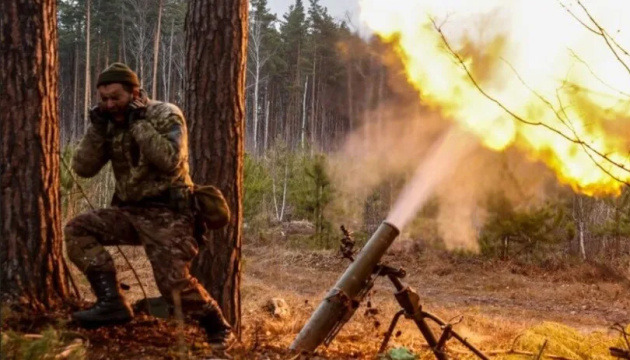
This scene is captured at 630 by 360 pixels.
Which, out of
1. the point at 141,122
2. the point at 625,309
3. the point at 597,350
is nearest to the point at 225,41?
the point at 141,122

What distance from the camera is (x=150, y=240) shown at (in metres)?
4.50

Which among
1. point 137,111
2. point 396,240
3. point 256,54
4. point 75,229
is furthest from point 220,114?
point 256,54

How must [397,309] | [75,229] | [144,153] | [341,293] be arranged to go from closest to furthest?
1. [144,153]
2. [75,229]
3. [341,293]
4. [397,309]

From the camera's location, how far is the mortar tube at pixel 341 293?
5.27m

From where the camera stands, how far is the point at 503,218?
18766 millimetres

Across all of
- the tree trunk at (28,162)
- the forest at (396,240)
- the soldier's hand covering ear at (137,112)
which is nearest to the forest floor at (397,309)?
the forest at (396,240)

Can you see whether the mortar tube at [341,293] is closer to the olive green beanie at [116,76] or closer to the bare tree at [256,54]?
the olive green beanie at [116,76]

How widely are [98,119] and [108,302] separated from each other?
132 cm

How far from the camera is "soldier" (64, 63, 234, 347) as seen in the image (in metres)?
4.39

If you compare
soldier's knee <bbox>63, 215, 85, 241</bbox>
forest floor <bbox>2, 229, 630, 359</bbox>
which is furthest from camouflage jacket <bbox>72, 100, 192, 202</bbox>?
forest floor <bbox>2, 229, 630, 359</bbox>

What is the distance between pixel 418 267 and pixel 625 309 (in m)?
6.15

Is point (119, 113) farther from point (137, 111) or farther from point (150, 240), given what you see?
point (150, 240)

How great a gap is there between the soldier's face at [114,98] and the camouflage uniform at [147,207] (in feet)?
0.48

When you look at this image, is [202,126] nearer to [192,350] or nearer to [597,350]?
[192,350]
